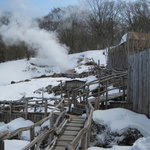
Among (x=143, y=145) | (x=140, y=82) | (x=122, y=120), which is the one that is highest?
(x=140, y=82)

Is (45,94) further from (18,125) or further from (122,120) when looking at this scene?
(122,120)

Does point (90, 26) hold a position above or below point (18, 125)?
above

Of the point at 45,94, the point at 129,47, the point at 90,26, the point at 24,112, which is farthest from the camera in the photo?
the point at 90,26

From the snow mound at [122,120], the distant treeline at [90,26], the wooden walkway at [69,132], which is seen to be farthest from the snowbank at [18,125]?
the distant treeline at [90,26]

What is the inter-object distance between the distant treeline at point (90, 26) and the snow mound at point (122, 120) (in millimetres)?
41452

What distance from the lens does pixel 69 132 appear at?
7824 millimetres

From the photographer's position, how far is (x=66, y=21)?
56.8m

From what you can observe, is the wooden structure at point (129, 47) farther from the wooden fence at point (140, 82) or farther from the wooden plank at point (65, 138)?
the wooden plank at point (65, 138)

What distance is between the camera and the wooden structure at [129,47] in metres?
18.0

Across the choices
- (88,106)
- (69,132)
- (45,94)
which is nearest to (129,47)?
(45,94)

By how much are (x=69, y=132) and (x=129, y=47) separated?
11.6 m

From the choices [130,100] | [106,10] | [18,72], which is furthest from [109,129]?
[106,10]

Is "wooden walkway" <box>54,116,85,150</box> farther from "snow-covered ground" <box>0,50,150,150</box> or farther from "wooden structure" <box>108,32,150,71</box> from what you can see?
"wooden structure" <box>108,32,150,71</box>

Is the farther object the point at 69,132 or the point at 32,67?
the point at 32,67
